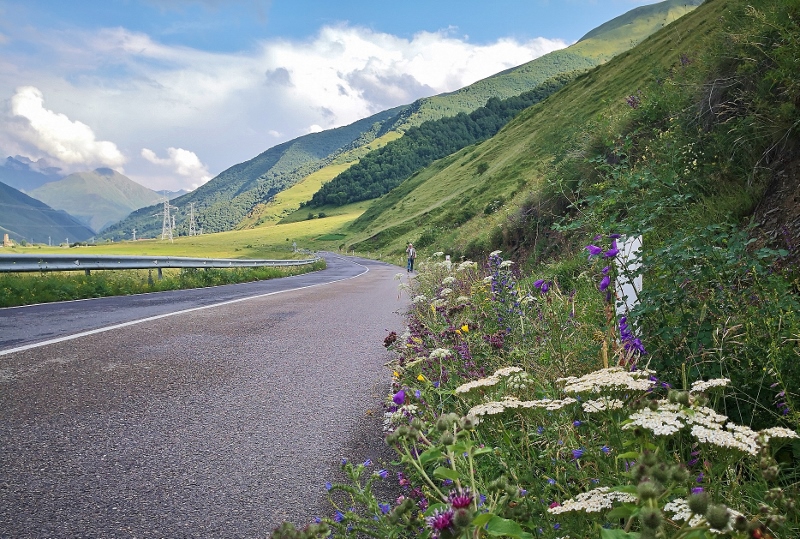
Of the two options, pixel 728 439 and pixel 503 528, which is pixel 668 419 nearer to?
pixel 728 439

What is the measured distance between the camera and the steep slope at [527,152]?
23.5 meters

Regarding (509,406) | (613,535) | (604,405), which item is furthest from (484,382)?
(613,535)

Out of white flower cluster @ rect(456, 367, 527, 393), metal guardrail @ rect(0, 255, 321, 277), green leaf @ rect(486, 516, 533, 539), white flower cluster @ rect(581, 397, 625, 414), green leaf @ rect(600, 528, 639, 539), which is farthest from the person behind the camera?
metal guardrail @ rect(0, 255, 321, 277)

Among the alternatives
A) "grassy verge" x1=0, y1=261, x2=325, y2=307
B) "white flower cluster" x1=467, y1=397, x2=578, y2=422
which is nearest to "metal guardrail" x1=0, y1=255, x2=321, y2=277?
"grassy verge" x1=0, y1=261, x2=325, y2=307

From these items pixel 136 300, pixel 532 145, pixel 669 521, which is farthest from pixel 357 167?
pixel 669 521

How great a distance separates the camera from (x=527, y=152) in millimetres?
42500

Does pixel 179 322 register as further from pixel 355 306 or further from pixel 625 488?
pixel 625 488

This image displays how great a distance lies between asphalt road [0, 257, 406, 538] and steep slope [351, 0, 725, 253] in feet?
33.6

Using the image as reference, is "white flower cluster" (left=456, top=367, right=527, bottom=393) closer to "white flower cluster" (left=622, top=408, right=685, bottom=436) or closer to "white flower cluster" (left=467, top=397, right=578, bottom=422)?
"white flower cluster" (left=467, top=397, right=578, bottom=422)

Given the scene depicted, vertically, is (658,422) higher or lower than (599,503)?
higher

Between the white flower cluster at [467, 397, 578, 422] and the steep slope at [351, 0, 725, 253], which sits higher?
the steep slope at [351, 0, 725, 253]

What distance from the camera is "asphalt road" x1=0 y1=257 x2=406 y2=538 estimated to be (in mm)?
2432

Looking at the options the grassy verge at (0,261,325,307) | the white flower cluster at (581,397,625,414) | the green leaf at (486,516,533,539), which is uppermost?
the grassy verge at (0,261,325,307)

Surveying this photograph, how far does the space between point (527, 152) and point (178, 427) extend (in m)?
41.8
